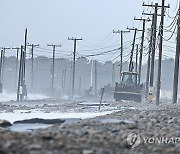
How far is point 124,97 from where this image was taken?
→ 51.6m

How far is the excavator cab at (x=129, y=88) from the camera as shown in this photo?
2010 inches

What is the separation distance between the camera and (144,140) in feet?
38.1

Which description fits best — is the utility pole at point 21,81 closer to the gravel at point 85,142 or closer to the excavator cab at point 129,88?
the excavator cab at point 129,88

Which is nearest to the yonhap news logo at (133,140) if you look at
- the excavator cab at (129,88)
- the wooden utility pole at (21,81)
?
the excavator cab at (129,88)

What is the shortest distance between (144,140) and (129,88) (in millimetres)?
39397

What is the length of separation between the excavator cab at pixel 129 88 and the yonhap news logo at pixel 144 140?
38.7 meters

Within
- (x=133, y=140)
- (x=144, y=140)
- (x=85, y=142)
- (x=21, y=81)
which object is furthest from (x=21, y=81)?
(x=85, y=142)

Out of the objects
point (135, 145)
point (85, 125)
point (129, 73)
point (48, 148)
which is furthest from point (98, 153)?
point (129, 73)

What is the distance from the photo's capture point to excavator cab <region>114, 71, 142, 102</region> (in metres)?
51.1

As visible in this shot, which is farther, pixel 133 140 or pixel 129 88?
pixel 129 88

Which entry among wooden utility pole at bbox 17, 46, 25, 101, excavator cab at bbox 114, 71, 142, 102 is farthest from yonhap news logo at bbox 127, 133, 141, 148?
wooden utility pole at bbox 17, 46, 25, 101

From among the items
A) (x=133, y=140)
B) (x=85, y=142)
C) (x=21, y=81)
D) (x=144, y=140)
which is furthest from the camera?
(x=21, y=81)

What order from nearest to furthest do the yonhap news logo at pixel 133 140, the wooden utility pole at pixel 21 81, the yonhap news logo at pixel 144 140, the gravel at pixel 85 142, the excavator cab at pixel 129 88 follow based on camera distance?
1. the gravel at pixel 85 142
2. the yonhap news logo at pixel 133 140
3. the yonhap news logo at pixel 144 140
4. the excavator cab at pixel 129 88
5. the wooden utility pole at pixel 21 81

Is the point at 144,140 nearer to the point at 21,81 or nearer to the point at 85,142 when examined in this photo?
the point at 85,142
